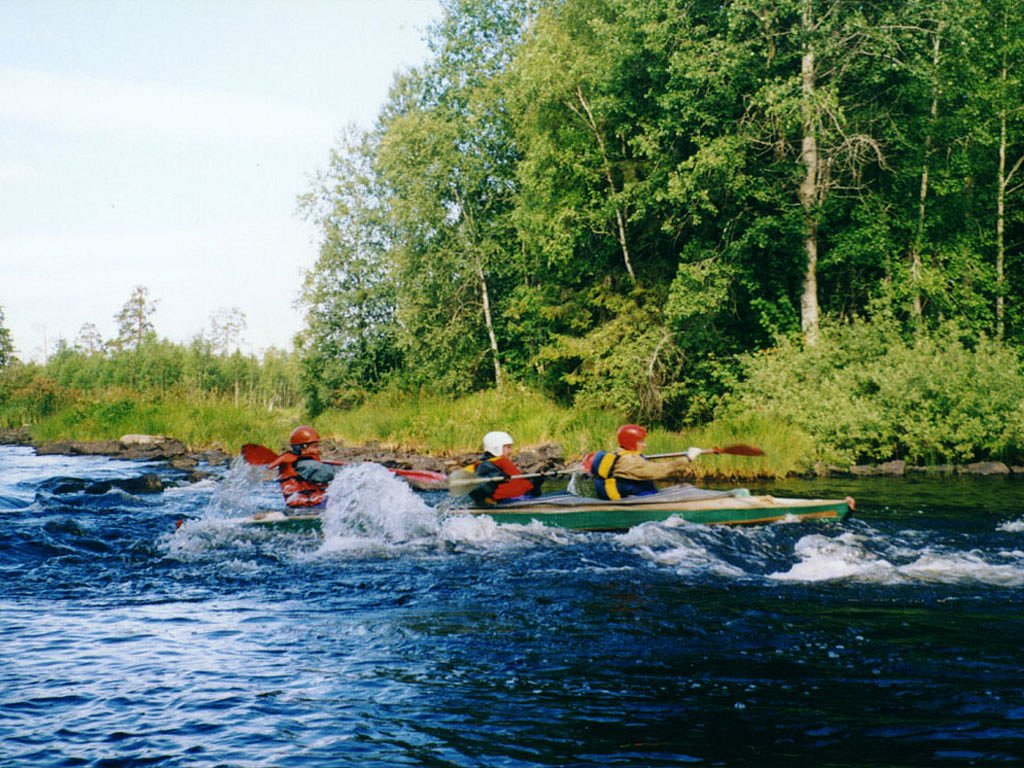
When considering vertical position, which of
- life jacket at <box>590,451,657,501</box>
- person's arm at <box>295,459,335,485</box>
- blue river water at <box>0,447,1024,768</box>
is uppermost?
person's arm at <box>295,459,335,485</box>

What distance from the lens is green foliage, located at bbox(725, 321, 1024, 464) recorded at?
15758 mm

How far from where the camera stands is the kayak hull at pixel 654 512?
9984 mm

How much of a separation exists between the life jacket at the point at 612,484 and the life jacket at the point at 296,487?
331 centimetres

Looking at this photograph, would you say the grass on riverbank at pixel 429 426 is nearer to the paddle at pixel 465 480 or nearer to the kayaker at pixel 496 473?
the kayaker at pixel 496 473

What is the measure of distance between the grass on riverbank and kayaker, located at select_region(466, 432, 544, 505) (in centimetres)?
633

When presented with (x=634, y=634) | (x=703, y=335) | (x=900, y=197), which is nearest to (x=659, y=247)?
(x=703, y=335)

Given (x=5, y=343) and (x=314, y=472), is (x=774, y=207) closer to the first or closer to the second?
(x=314, y=472)

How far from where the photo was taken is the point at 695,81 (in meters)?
19.0

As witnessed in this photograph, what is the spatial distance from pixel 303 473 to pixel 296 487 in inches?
8.9

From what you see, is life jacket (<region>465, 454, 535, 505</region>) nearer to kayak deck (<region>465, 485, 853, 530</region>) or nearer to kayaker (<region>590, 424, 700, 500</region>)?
kayak deck (<region>465, 485, 853, 530</region>)

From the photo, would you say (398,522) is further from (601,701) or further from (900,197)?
(900,197)

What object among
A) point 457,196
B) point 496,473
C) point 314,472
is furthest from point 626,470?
point 457,196

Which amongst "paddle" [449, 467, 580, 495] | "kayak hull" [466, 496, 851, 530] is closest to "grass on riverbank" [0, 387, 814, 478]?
"kayak hull" [466, 496, 851, 530]

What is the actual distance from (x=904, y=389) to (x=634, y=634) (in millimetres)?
11825
